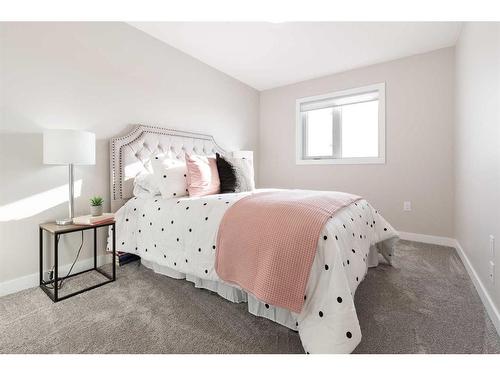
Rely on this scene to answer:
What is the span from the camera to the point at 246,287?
1303 millimetres

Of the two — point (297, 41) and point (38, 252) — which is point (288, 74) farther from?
point (38, 252)

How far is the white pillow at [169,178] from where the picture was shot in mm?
2082

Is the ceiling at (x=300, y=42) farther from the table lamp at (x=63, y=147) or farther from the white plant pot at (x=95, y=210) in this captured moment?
the white plant pot at (x=95, y=210)

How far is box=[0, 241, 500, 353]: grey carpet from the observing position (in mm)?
1196

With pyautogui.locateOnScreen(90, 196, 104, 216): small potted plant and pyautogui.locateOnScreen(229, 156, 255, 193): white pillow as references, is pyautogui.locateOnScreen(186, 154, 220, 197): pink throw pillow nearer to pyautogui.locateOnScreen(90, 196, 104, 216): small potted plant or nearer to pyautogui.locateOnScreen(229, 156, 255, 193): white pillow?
pyautogui.locateOnScreen(229, 156, 255, 193): white pillow

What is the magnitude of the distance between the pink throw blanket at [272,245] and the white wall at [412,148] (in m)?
2.07

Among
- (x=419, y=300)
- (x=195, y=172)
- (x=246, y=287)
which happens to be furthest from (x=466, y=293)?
(x=195, y=172)

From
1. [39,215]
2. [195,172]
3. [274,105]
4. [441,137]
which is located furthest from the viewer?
[274,105]

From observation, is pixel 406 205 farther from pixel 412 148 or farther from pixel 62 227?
pixel 62 227

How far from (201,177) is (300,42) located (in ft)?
6.15

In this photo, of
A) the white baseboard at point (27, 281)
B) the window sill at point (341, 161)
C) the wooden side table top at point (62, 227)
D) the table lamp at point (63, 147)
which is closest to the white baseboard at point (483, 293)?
the window sill at point (341, 161)

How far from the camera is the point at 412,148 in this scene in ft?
9.93

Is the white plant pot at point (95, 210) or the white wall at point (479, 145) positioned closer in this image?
the white wall at point (479, 145)

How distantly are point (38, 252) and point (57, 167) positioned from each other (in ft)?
2.18
